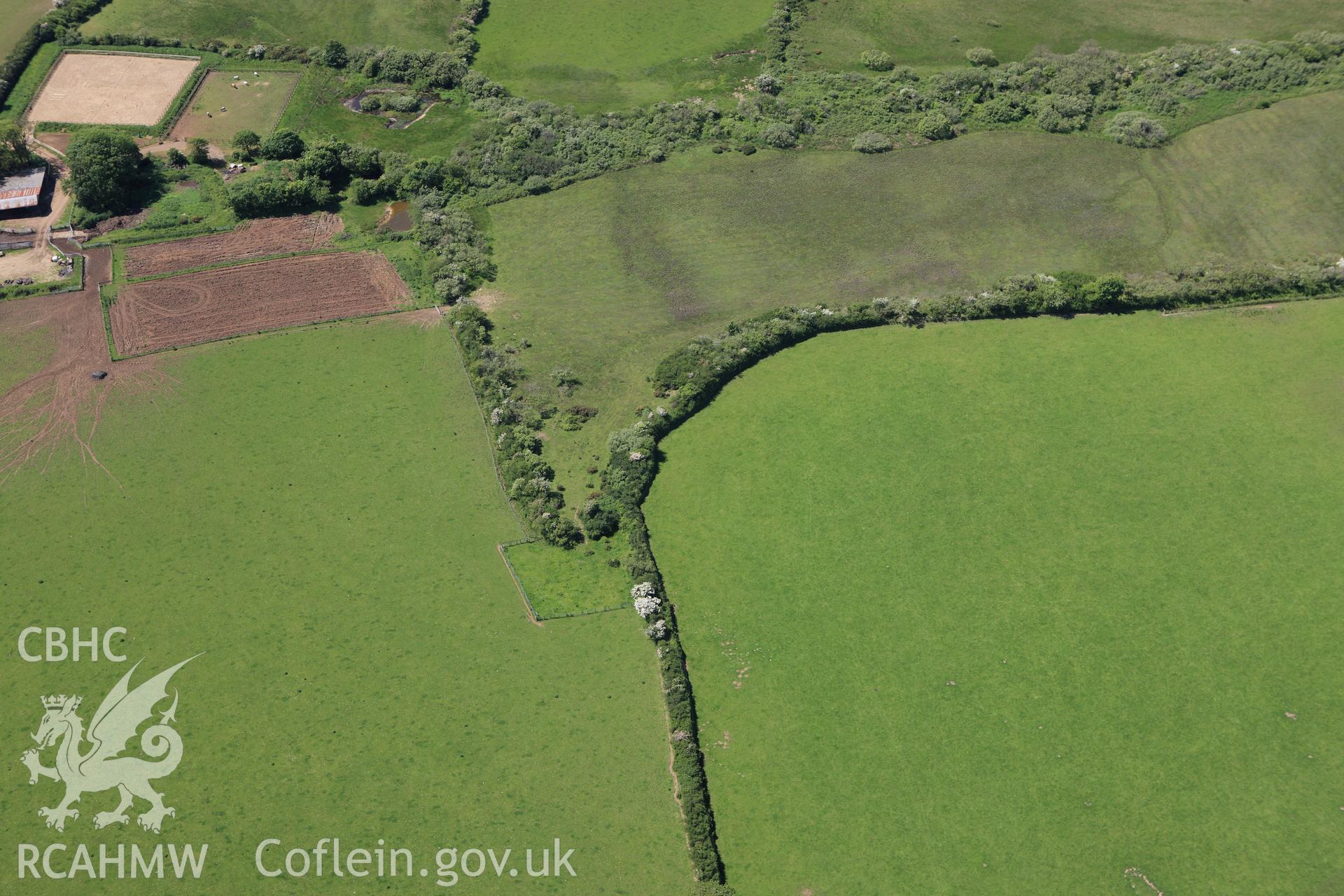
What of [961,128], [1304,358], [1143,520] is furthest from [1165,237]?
[1143,520]

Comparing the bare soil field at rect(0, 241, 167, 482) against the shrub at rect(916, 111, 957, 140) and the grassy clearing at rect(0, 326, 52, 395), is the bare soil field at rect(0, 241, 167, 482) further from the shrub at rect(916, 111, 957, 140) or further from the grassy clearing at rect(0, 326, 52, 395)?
the shrub at rect(916, 111, 957, 140)

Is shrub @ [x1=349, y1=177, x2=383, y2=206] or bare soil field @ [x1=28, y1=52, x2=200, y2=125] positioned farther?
bare soil field @ [x1=28, y1=52, x2=200, y2=125]

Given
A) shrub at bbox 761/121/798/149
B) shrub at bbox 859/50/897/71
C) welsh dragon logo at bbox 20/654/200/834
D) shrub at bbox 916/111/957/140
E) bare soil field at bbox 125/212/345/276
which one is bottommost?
welsh dragon logo at bbox 20/654/200/834

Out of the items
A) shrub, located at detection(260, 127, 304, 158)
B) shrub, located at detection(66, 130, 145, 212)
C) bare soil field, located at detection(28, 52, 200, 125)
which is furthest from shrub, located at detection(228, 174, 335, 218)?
bare soil field, located at detection(28, 52, 200, 125)

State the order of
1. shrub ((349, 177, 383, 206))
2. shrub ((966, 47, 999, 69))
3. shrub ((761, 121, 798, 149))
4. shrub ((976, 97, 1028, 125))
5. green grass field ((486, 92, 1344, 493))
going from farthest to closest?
shrub ((966, 47, 999, 69)) < shrub ((976, 97, 1028, 125)) < shrub ((761, 121, 798, 149)) < shrub ((349, 177, 383, 206)) < green grass field ((486, 92, 1344, 493))

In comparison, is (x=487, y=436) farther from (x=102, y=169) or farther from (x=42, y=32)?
(x=42, y=32)

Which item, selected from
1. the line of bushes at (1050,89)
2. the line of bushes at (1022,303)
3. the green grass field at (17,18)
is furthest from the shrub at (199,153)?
the line of bushes at (1050,89)

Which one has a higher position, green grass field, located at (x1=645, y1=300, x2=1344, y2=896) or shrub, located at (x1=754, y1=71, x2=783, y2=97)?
shrub, located at (x1=754, y1=71, x2=783, y2=97)
